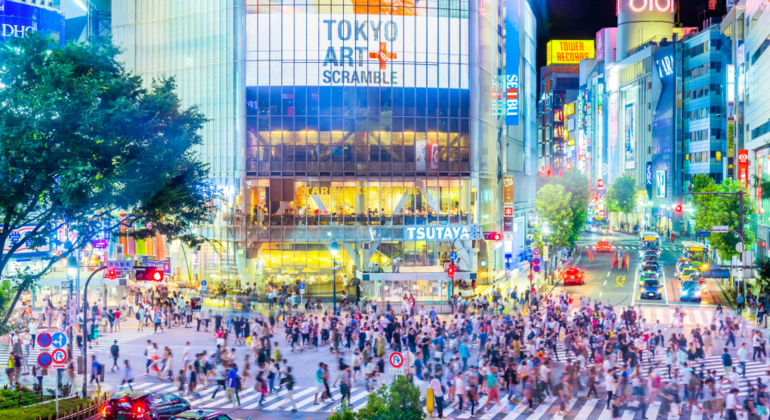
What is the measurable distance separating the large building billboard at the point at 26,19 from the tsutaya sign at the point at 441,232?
3486 cm

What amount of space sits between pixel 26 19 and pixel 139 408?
58.4 m

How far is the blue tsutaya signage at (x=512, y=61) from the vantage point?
244 ft

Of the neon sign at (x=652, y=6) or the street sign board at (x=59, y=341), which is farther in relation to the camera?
the neon sign at (x=652, y=6)

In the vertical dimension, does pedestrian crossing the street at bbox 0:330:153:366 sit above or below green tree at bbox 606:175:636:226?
below

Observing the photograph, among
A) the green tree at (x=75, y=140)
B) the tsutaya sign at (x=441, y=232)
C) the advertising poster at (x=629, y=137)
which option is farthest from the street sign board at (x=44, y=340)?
the advertising poster at (x=629, y=137)

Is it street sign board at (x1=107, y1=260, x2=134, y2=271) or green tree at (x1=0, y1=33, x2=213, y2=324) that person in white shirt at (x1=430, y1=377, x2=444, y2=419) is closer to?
green tree at (x1=0, y1=33, x2=213, y2=324)

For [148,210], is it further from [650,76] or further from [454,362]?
[650,76]

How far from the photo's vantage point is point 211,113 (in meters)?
63.8

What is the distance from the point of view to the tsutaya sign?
63.4 metres

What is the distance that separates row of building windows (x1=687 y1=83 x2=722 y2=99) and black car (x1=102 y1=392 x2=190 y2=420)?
350 ft

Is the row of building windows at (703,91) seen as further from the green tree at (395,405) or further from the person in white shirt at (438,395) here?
the green tree at (395,405)

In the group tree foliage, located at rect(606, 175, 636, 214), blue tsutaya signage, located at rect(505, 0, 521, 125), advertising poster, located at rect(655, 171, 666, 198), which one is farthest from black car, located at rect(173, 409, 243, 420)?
tree foliage, located at rect(606, 175, 636, 214)

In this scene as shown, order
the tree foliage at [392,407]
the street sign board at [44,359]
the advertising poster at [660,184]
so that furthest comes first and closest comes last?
the advertising poster at [660,184] < the street sign board at [44,359] < the tree foliage at [392,407]

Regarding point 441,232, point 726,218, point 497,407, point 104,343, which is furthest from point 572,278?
point 497,407
